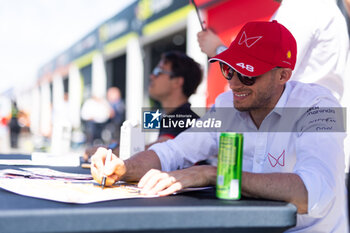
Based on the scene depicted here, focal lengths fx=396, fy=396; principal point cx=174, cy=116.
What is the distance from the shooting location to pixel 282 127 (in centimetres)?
136

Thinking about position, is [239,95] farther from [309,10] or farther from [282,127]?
[309,10]

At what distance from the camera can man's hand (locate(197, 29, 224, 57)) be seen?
6.46ft

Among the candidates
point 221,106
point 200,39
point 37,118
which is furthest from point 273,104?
point 37,118

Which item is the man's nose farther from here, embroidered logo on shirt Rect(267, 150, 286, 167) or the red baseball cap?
embroidered logo on shirt Rect(267, 150, 286, 167)

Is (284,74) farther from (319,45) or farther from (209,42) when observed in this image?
(209,42)

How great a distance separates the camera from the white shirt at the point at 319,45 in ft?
5.68

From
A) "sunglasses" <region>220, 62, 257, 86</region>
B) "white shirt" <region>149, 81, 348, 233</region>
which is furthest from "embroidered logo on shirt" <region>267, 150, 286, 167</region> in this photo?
"sunglasses" <region>220, 62, 257, 86</region>

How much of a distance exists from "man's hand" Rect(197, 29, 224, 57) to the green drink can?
106 centimetres

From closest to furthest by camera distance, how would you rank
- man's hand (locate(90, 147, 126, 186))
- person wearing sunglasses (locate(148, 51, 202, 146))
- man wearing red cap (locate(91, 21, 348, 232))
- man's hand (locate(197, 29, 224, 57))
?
1. man wearing red cap (locate(91, 21, 348, 232))
2. man's hand (locate(90, 147, 126, 186))
3. man's hand (locate(197, 29, 224, 57))
4. person wearing sunglasses (locate(148, 51, 202, 146))

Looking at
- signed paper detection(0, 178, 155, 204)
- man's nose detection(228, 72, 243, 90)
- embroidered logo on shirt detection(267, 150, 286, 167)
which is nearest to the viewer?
signed paper detection(0, 178, 155, 204)

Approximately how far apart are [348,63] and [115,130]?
24.9 feet

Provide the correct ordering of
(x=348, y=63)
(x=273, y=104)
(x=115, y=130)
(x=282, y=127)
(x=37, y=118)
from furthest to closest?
(x=37, y=118), (x=115, y=130), (x=348, y=63), (x=273, y=104), (x=282, y=127)

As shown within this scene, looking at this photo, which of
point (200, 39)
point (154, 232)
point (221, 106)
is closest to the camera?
point (154, 232)

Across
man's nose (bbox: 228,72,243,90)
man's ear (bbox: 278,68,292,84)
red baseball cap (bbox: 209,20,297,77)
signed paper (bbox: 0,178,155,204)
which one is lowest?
signed paper (bbox: 0,178,155,204)
